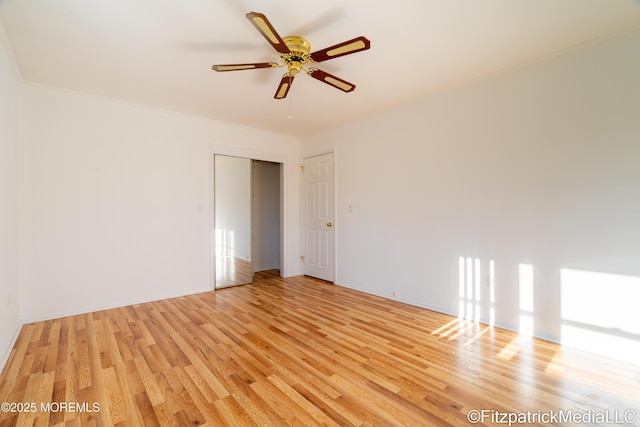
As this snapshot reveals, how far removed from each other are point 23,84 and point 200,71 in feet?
6.82

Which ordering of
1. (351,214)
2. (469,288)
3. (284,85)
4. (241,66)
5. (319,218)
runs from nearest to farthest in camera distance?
(241,66)
(284,85)
(469,288)
(351,214)
(319,218)

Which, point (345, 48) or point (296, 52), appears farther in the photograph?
point (296, 52)

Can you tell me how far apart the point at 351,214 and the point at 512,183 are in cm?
228

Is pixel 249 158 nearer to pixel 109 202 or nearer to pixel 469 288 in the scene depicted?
pixel 109 202

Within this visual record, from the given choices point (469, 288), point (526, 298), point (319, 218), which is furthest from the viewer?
point (319, 218)

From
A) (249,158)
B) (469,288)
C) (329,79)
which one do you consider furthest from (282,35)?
(469,288)

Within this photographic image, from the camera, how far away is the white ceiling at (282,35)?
2.02m

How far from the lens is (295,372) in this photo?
7.17 feet

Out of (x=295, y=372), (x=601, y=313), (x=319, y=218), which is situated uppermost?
(x=319, y=218)

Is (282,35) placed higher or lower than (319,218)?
higher

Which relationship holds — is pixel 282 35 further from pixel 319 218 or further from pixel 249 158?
pixel 319 218

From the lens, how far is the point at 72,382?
2.06m

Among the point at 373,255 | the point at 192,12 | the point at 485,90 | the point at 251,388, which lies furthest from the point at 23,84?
the point at 485,90

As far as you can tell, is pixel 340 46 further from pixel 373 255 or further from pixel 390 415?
pixel 373 255
